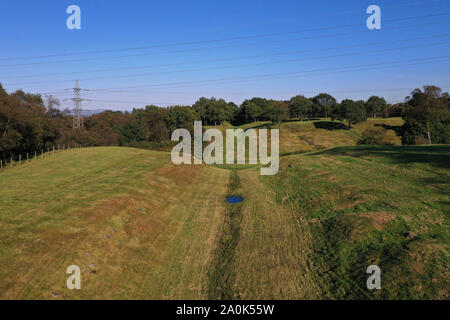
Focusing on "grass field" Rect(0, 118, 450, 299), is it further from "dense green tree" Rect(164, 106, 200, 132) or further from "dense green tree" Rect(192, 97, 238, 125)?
"dense green tree" Rect(192, 97, 238, 125)

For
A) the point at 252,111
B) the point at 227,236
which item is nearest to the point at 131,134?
the point at 252,111

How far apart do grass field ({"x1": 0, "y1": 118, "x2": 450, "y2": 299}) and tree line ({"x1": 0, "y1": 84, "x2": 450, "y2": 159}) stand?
2914 cm

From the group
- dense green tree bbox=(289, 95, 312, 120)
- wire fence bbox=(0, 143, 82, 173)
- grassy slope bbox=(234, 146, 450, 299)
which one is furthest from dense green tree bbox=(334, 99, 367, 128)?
wire fence bbox=(0, 143, 82, 173)

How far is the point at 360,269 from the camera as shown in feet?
43.2

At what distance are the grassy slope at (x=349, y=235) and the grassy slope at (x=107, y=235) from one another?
355 cm

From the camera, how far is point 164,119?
3861 inches

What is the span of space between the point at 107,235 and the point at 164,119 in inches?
3380

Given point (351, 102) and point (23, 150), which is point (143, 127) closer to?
point (23, 150)

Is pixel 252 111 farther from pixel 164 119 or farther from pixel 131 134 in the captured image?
pixel 131 134

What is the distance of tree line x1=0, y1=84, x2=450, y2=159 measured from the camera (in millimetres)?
50375

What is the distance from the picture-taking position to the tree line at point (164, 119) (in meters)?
50.4

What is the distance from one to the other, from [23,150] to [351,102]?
366 ft

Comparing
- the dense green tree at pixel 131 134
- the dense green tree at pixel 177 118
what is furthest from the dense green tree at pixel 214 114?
the dense green tree at pixel 131 134
